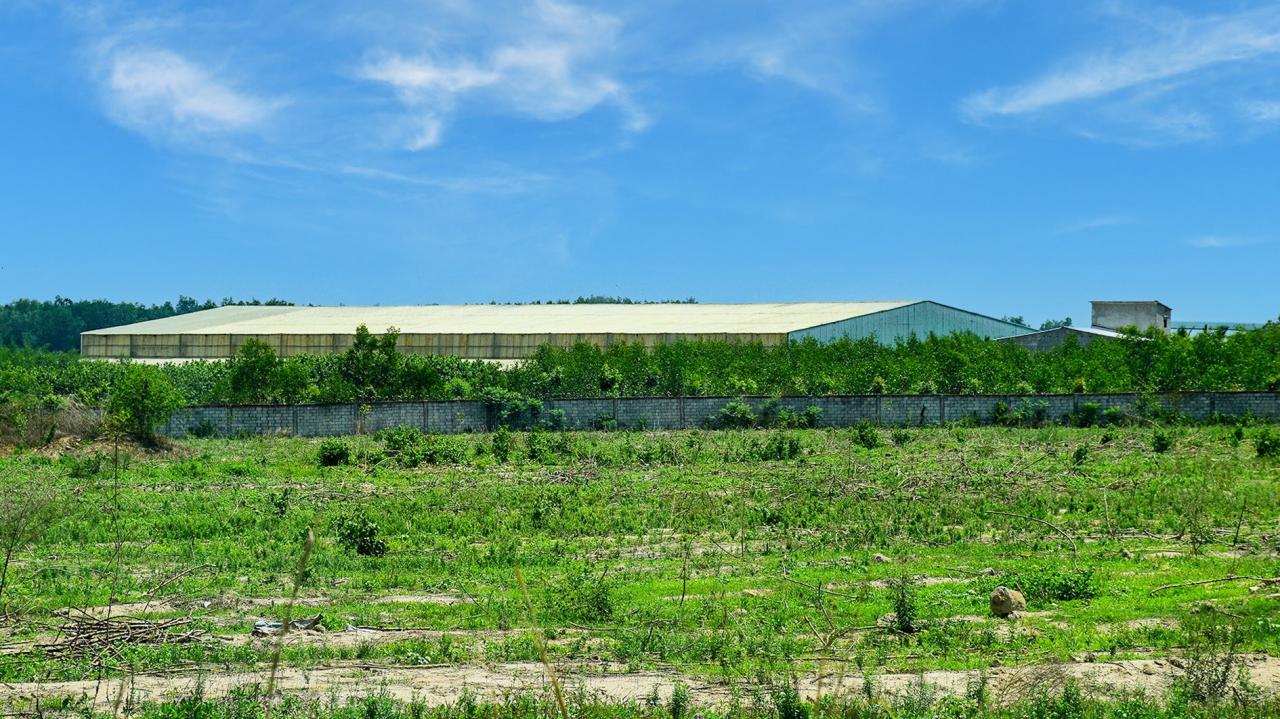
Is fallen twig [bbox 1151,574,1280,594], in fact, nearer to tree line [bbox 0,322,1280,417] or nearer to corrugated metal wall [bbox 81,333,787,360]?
tree line [bbox 0,322,1280,417]

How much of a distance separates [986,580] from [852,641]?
3635 millimetres

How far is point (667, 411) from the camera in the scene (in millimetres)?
49156

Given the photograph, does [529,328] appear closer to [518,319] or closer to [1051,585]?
[518,319]

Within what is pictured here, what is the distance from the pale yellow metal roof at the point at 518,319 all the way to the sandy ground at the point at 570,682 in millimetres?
54115

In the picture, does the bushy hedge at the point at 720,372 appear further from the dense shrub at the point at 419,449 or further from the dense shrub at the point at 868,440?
the dense shrub at the point at 868,440

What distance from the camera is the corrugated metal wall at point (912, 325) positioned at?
6641cm

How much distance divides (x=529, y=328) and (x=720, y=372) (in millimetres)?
17019

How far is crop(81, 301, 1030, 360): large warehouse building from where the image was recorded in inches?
2665

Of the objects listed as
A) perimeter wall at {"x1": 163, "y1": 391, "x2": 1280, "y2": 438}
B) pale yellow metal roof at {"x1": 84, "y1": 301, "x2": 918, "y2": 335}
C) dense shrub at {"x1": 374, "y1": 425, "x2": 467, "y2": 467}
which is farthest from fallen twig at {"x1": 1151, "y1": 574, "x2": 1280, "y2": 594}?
pale yellow metal roof at {"x1": 84, "y1": 301, "x2": 918, "y2": 335}

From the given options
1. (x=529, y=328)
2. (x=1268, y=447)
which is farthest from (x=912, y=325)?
(x=1268, y=447)

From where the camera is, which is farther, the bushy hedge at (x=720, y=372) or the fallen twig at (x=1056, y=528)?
the bushy hedge at (x=720, y=372)

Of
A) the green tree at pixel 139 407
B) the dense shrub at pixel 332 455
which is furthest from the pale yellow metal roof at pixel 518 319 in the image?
the dense shrub at pixel 332 455

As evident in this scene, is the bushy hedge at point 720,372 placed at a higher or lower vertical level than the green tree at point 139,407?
higher

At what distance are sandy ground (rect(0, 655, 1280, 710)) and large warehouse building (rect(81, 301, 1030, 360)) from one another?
173 feet
